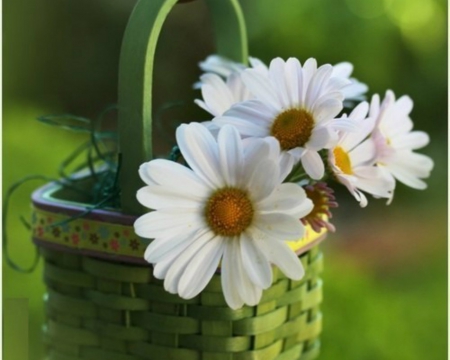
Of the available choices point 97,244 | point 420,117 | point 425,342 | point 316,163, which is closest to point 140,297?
point 97,244

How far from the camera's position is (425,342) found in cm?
109

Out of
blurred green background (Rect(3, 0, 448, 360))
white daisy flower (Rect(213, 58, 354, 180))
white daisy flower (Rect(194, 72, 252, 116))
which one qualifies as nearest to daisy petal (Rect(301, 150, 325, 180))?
white daisy flower (Rect(213, 58, 354, 180))

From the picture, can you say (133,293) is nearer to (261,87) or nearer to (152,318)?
(152,318)

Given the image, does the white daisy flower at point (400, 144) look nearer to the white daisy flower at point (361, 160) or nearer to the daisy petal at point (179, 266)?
the white daisy flower at point (361, 160)

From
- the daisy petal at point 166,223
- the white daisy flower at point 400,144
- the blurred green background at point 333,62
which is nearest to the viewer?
the daisy petal at point 166,223

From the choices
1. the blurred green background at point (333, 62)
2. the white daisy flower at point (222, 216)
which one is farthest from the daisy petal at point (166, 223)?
the blurred green background at point (333, 62)

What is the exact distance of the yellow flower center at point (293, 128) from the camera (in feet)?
1.45

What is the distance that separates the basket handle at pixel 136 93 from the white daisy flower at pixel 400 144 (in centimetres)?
17

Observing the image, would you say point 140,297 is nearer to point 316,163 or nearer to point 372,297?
point 316,163

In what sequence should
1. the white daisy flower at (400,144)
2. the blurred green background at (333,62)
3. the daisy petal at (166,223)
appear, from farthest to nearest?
the blurred green background at (333,62) → the white daisy flower at (400,144) → the daisy petal at (166,223)

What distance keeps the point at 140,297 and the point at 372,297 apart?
28.8 inches

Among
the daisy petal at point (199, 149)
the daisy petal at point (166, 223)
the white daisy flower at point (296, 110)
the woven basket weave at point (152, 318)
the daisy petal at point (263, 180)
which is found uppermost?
the white daisy flower at point (296, 110)

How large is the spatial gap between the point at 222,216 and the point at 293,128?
7 cm

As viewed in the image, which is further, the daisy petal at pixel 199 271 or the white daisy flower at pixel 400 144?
the white daisy flower at pixel 400 144
